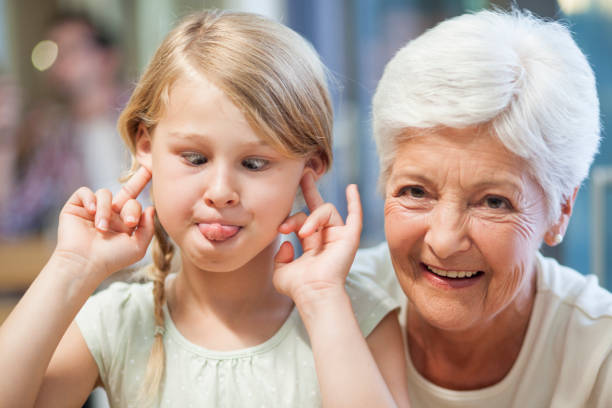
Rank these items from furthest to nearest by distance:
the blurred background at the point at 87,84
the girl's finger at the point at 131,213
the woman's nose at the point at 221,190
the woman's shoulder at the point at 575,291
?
1. the blurred background at the point at 87,84
2. the woman's shoulder at the point at 575,291
3. the girl's finger at the point at 131,213
4. the woman's nose at the point at 221,190

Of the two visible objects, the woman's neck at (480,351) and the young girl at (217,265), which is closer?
the young girl at (217,265)

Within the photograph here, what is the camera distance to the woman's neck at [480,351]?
4.75ft

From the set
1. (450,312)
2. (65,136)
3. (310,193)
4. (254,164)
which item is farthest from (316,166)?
(65,136)

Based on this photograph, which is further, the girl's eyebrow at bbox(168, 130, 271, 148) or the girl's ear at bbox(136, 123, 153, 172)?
the girl's ear at bbox(136, 123, 153, 172)

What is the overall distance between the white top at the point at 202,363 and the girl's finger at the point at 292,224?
0.22 meters

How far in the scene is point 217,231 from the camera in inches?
47.3

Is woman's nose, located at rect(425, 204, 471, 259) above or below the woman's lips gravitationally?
above

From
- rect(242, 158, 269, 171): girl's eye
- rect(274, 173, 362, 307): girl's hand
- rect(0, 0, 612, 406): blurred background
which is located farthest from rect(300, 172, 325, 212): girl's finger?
rect(0, 0, 612, 406): blurred background

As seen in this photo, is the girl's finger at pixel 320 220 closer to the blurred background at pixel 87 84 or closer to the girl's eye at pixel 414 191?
the girl's eye at pixel 414 191

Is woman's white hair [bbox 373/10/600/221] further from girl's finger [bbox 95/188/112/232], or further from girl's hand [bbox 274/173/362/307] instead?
girl's finger [bbox 95/188/112/232]

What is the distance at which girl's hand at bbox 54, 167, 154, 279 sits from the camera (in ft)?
4.10

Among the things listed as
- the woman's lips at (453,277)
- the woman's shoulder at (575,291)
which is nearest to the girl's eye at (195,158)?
the woman's lips at (453,277)

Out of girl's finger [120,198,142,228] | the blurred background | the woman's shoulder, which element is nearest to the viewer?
girl's finger [120,198,142,228]

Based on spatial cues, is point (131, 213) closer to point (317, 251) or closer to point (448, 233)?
point (317, 251)
